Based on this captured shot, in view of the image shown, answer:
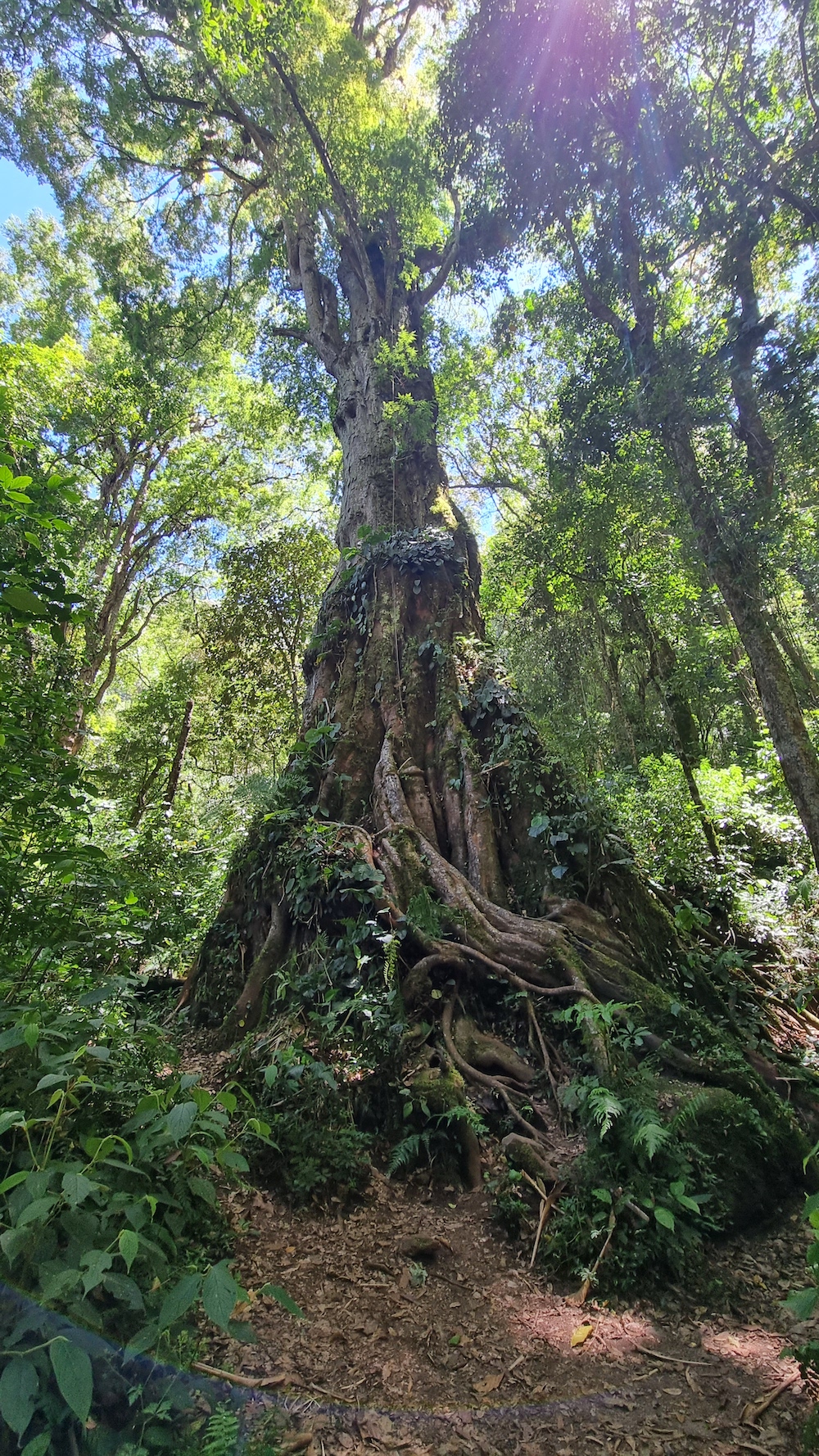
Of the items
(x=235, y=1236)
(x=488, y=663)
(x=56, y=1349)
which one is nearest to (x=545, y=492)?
(x=488, y=663)

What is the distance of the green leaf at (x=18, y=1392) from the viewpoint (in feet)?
4.65

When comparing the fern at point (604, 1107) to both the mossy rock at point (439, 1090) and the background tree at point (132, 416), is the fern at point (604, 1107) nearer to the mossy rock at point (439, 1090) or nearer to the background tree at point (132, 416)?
the mossy rock at point (439, 1090)

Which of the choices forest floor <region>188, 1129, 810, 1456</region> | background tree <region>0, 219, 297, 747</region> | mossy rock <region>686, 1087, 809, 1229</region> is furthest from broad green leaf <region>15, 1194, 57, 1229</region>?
background tree <region>0, 219, 297, 747</region>

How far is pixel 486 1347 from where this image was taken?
97.1 inches

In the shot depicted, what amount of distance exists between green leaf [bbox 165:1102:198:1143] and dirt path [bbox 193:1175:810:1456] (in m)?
0.85

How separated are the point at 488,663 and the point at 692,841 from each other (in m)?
2.80

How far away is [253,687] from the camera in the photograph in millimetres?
11297

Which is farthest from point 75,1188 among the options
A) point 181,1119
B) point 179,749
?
point 179,749

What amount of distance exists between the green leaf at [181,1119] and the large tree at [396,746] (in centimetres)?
180

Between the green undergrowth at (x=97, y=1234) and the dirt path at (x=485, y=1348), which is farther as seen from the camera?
the dirt path at (x=485, y=1348)

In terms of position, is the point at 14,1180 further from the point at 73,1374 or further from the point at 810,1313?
the point at 810,1313

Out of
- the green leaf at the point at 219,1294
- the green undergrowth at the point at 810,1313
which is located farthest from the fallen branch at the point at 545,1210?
the green leaf at the point at 219,1294

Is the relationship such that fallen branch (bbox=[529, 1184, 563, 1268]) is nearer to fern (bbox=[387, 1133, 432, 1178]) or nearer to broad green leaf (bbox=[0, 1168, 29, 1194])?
fern (bbox=[387, 1133, 432, 1178])

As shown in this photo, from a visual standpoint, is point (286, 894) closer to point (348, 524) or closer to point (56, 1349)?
point (56, 1349)
